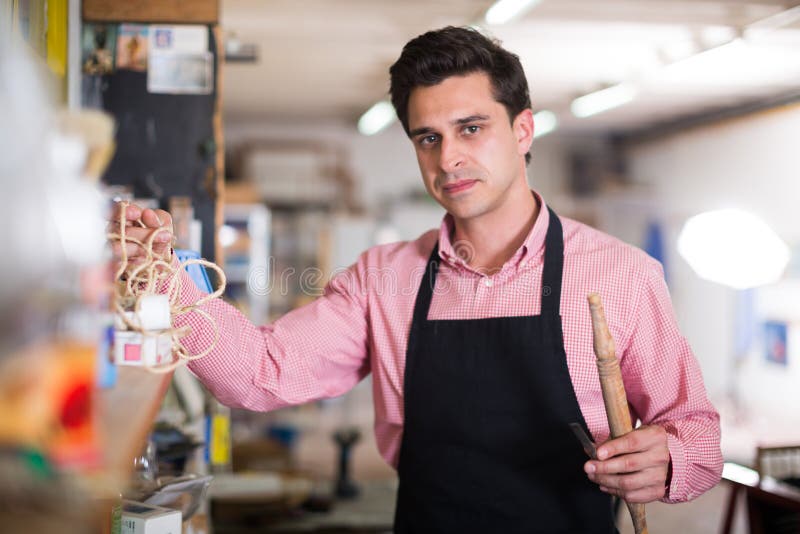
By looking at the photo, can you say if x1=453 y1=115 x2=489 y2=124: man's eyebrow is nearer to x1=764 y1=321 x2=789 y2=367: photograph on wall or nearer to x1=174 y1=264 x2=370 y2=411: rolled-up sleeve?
x1=174 y1=264 x2=370 y2=411: rolled-up sleeve

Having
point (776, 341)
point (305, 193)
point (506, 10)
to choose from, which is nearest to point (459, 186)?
point (506, 10)

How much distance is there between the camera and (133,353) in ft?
3.02

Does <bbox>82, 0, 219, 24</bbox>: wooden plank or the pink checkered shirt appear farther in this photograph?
<bbox>82, 0, 219, 24</bbox>: wooden plank

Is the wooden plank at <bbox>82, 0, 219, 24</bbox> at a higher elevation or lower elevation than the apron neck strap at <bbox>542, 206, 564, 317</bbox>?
higher

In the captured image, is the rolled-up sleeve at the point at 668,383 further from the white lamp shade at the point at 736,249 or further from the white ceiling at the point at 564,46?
the white lamp shade at the point at 736,249

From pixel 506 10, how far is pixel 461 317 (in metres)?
3.14

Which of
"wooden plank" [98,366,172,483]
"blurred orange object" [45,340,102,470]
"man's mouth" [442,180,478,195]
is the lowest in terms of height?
"wooden plank" [98,366,172,483]

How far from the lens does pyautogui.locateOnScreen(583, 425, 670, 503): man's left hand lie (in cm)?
133

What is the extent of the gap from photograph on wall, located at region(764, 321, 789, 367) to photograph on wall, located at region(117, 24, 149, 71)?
572 cm

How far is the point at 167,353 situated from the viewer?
100 cm

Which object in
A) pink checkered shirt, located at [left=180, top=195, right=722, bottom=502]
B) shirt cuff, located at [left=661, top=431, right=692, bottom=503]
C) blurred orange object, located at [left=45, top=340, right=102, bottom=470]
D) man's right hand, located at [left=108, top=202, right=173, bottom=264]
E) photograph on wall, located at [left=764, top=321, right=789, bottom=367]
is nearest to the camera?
blurred orange object, located at [left=45, top=340, right=102, bottom=470]

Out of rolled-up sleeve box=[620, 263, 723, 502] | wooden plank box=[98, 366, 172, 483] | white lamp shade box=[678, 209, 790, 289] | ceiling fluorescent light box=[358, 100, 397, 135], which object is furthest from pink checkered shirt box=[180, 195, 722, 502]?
ceiling fluorescent light box=[358, 100, 397, 135]

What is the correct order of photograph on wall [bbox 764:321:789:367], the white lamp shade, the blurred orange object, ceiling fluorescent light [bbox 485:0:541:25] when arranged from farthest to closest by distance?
photograph on wall [bbox 764:321:789:367] < the white lamp shade < ceiling fluorescent light [bbox 485:0:541:25] < the blurred orange object

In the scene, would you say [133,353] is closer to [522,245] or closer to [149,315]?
[149,315]
